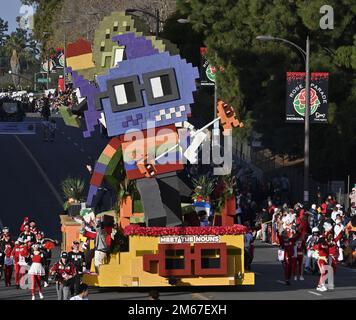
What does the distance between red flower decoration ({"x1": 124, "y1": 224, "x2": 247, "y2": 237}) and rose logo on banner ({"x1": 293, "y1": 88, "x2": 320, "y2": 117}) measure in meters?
19.9

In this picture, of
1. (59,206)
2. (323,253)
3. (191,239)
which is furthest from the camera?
(59,206)

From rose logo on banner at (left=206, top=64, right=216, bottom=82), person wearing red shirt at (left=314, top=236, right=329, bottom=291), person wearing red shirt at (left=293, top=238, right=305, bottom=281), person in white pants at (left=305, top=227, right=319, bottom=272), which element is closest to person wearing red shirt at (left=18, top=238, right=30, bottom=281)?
person wearing red shirt at (left=293, top=238, right=305, bottom=281)

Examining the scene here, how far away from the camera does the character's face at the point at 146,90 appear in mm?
26219

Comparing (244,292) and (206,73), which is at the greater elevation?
(206,73)

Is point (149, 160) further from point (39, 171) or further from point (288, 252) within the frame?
point (39, 171)

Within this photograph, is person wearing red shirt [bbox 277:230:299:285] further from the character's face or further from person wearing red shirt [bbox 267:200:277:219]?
person wearing red shirt [bbox 267:200:277:219]

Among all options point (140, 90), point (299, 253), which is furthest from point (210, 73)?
point (140, 90)

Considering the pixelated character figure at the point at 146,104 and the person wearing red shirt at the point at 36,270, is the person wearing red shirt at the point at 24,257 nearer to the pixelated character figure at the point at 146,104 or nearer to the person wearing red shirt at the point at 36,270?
the person wearing red shirt at the point at 36,270

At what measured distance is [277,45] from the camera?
54.9 m

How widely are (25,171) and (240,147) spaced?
1164 cm

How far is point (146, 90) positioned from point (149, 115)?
0.53 m

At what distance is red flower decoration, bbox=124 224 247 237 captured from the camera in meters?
25.7

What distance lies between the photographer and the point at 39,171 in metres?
62.2
